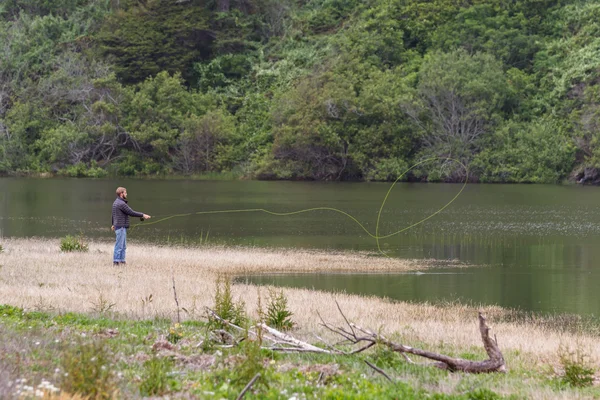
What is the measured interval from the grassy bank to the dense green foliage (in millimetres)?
51308

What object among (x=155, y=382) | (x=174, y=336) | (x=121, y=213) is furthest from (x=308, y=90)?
(x=155, y=382)

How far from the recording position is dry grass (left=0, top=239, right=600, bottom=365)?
1445 cm

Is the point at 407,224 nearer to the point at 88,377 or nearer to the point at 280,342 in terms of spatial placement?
the point at 280,342

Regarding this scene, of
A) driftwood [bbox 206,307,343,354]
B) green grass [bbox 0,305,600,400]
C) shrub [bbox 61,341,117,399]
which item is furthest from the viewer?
driftwood [bbox 206,307,343,354]

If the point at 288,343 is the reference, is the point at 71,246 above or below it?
below

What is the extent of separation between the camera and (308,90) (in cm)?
7681

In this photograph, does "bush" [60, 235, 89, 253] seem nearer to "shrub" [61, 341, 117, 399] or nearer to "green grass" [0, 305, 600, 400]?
"green grass" [0, 305, 600, 400]

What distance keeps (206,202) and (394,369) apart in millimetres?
39798

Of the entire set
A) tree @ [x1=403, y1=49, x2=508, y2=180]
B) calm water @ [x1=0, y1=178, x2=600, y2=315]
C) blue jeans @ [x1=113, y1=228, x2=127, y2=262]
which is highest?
tree @ [x1=403, y1=49, x2=508, y2=180]

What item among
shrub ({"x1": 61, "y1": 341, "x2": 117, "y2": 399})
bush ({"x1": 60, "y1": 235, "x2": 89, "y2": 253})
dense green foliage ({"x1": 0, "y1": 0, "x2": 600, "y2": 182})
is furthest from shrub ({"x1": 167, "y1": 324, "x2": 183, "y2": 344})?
dense green foliage ({"x1": 0, "y1": 0, "x2": 600, "y2": 182})

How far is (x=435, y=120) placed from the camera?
A: 7350cm

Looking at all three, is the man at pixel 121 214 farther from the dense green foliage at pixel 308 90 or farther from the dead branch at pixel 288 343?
the dense green foliage at pixel 308 90

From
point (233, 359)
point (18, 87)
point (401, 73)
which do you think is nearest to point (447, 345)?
point (233, 359)

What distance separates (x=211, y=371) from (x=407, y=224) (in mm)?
29926
